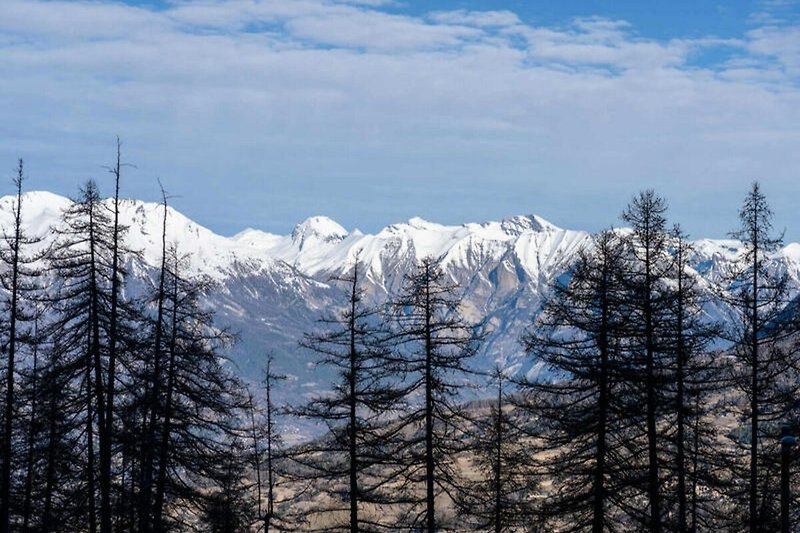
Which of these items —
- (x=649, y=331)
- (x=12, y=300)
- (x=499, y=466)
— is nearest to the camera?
(x=649, y=331)

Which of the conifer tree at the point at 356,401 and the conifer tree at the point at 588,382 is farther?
the conifer tree at the point at 356,401

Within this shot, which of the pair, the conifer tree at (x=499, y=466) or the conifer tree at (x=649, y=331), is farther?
the conifer tree at (x=499, y=466)

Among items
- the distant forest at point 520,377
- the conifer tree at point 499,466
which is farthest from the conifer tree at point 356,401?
the conifer tree at point 499,466

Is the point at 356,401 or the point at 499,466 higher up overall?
the point at 356,401

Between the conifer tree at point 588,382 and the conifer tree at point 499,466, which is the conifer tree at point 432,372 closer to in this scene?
the conifer tree at point 499,466

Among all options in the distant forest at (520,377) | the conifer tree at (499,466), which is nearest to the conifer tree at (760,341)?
the distant forest at (520,377)

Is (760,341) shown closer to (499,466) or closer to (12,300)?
(499,466)

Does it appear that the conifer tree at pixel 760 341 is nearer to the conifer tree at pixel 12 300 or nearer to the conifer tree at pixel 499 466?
the conifer tree at pixel 499 466

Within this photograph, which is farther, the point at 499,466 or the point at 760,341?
the point at 499,466

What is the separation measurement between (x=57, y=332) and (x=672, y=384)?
21.8 m

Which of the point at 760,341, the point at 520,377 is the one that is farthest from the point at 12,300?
the point at 760,341

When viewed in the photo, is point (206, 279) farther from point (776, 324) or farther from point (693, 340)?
point (776, 324)

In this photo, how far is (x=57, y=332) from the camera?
36.1 m

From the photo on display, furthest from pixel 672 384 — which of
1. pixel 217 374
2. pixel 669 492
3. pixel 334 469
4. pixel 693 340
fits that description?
pixel 217 374
